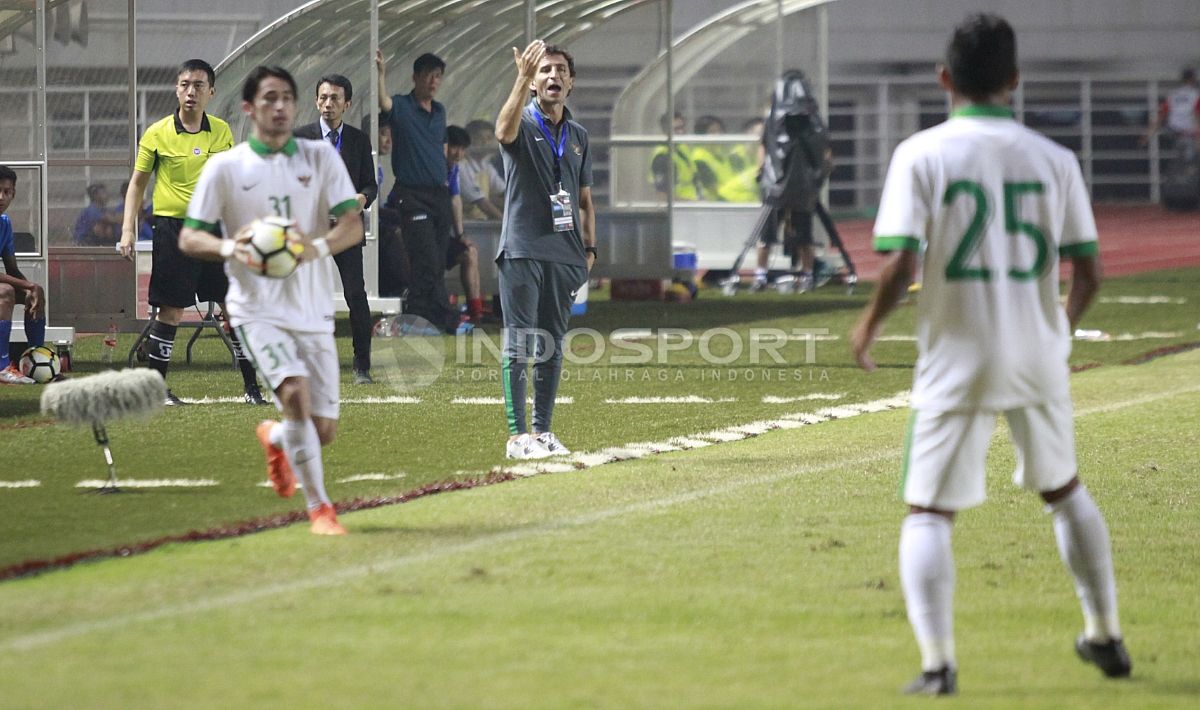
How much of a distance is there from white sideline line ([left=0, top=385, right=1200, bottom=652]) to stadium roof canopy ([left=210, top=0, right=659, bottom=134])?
8.81m

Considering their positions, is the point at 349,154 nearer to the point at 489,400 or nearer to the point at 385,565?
the point at 489,400

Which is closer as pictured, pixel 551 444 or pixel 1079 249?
pixel 1079 249

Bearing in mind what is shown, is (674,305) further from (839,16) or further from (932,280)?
(839,16)

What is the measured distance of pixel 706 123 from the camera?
26.3m

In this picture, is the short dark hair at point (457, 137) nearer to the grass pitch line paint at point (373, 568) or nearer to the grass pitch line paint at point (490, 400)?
the grass pitch line paint at point (490, 400)

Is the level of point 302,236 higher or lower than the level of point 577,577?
higher

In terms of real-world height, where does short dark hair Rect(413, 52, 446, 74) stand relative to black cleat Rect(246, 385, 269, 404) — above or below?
above

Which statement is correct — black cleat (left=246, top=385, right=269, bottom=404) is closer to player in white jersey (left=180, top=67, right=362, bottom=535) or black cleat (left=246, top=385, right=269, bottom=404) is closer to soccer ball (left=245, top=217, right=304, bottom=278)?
player in white jersey (left=180, top=67, right=362, bottom=535)

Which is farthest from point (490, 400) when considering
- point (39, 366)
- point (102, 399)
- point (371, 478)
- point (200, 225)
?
point (200, 225)

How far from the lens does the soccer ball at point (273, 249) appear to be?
717 centimetres

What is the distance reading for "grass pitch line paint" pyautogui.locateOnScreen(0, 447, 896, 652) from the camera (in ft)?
18.8

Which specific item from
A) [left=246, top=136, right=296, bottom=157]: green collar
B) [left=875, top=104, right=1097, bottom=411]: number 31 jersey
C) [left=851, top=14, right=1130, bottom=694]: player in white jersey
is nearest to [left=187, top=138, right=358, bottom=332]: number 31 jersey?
[left=246, top=136, right=296, bottom=157]: green collar

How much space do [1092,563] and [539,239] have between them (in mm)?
4764

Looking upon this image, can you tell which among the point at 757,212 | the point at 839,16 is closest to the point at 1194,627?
the point at 757,212
